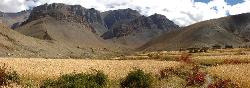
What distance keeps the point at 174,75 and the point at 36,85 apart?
18.0 meters

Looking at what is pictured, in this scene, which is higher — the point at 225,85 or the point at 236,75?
the point at 236,75

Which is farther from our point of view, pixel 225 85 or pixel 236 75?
pixel 236 75

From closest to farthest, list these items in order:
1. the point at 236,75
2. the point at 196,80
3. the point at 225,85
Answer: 1. the point at 225,85
2. the point at 236,75
3. the point at 196,80

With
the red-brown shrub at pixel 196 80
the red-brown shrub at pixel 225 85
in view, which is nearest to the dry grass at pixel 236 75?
the red-brown shrub at pixel 225 85

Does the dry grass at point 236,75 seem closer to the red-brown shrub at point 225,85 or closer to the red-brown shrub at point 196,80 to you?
the red-brown shrub at point 225,85

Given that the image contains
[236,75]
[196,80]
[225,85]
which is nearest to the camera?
[225,85]

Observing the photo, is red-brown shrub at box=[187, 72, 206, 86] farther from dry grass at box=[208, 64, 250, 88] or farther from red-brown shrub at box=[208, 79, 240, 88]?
red-brown shrub at box=[208, 79, 240, 88]

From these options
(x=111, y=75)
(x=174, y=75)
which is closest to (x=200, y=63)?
(x=174, y=75)

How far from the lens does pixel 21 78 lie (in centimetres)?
4066

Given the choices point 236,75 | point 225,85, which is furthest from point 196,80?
point 225,85

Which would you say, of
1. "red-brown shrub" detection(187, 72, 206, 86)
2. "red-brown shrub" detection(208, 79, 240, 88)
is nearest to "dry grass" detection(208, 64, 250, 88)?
"red-brown shrub" detection(208, 79, 240, 88)

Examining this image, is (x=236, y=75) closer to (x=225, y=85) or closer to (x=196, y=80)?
(x=196, y=80)

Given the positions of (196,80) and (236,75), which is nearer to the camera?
(236,75)

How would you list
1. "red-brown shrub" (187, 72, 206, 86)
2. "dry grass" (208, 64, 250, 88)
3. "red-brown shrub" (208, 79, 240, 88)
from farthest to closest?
"red-brown shrub" (187, 72, 206, 86) < "dry grass" (208, 64, 250, 88) < "red-brown shrub" (208, 79, 240, 88)
